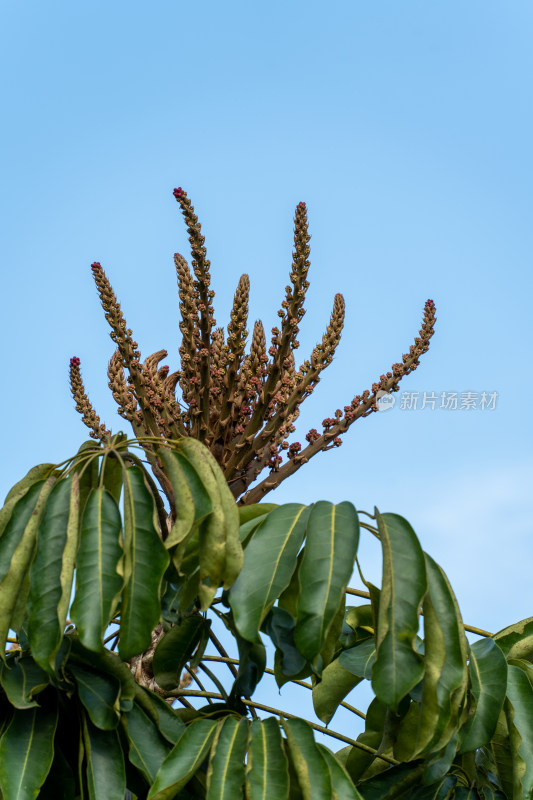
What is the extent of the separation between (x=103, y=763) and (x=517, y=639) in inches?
48.7

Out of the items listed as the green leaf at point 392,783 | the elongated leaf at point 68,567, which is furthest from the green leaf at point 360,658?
the elongated leaf at point 68,567

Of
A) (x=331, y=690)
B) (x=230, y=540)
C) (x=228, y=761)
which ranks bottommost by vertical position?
(x=228, y=761)

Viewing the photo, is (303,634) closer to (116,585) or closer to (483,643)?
(116,585)

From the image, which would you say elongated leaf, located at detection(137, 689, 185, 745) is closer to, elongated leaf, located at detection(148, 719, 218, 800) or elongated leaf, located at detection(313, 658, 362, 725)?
elongated leaf, located at detection(148, 719, 218, 800)

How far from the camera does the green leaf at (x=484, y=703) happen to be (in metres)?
2.13

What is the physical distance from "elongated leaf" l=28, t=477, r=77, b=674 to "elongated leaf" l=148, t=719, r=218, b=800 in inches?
12.9

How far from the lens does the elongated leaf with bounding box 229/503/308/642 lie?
1.86m

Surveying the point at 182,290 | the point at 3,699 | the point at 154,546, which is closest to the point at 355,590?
the point at 154,546

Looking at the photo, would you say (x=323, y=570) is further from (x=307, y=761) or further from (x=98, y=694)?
(x=98, y=694)

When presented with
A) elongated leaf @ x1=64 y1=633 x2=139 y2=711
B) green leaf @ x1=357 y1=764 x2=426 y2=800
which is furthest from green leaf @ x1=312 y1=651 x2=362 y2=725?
elongated leaf @ x1=64 y1=633 x2=139 y2=711

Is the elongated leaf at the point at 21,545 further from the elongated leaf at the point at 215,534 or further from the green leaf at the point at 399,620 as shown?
the green leaf at the point at 399,620

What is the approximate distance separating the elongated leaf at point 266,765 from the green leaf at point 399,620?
297 millimetres

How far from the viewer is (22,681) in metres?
2.05

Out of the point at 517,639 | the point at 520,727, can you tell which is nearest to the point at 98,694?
the point at 520,727
